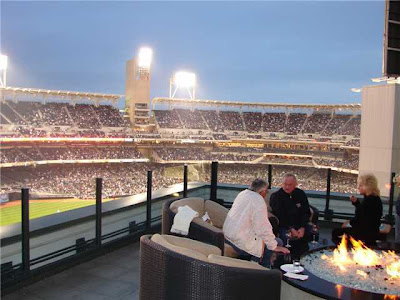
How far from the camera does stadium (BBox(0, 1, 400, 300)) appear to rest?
5.45m

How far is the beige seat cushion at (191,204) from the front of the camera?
5.19m

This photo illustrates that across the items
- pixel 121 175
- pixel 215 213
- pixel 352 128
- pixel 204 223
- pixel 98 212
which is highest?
pixel 352 128

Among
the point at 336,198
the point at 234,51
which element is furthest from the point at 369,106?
the point at 234,51

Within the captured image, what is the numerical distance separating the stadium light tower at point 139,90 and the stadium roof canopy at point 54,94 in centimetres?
216

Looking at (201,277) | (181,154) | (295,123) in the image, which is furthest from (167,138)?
(201,277)

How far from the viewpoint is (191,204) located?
5504mm

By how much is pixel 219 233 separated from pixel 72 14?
414ft

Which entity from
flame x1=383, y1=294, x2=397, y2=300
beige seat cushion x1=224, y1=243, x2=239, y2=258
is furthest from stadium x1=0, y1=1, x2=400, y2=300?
beige seat cushion x1=224, y1=243, x2=239, y2=258

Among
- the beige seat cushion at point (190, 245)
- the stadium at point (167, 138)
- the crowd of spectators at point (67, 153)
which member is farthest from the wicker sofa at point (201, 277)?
the crowd of spectators at point (67, 153)

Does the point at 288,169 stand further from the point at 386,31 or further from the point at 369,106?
the point at 386,31

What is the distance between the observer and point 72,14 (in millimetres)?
117125

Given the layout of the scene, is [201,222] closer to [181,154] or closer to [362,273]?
[362,273]

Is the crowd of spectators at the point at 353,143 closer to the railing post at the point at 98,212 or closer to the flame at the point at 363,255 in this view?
the flame at the point at 363,255

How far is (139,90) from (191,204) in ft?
142
